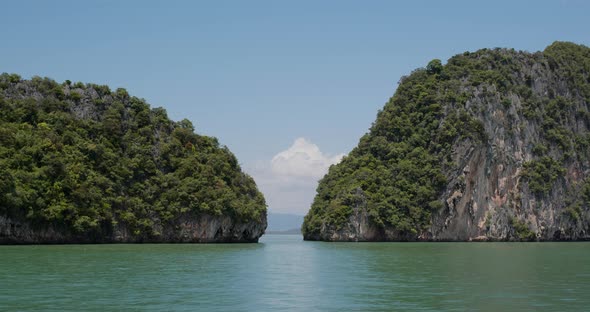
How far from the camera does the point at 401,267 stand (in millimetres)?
36375

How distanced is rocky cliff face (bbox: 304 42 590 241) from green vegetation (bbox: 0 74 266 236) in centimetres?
1622

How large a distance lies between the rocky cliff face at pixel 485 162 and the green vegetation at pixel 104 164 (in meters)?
16.2

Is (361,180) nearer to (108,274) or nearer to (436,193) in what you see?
(436,193)

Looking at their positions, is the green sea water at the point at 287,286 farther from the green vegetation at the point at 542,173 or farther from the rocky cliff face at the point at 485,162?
the green vegetation at the point at 542,173

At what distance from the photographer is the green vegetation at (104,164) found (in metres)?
62.0

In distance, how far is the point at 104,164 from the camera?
2881 inches

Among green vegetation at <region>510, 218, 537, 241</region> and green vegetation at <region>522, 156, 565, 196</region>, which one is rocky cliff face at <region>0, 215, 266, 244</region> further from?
green vegetation at <region>522, 156, 565, 196</region>

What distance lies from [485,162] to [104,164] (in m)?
55.6

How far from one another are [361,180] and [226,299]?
242 ft

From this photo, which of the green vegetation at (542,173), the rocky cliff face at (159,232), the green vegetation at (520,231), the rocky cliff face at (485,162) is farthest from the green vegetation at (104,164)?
the green vegetation at (542,173)

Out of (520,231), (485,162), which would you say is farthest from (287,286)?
(485,162)

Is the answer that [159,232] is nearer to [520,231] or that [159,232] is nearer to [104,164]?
[104,164]

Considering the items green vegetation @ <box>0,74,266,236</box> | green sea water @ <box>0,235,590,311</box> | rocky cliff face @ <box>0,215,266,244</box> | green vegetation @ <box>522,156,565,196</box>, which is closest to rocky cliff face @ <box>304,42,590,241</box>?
green vegetation @ <box>522,156,565,196</box>

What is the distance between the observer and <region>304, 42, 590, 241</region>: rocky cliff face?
92438 mm
